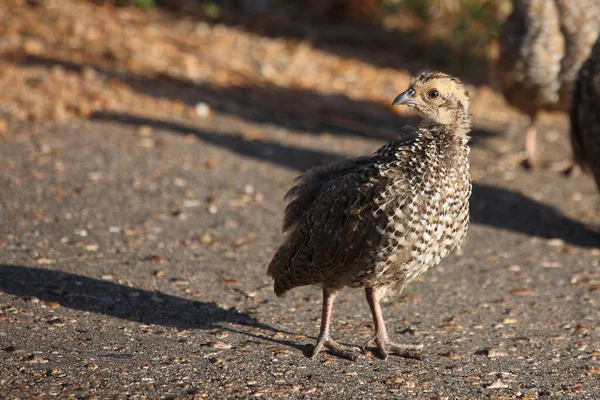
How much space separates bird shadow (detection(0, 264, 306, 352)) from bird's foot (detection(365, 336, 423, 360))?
441 mm

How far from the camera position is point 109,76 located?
9984 millimetres

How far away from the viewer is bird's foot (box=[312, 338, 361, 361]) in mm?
4609

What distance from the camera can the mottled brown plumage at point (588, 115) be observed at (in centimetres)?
699

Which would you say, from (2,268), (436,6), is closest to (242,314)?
(2,268)

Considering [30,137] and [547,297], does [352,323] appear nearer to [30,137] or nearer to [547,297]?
[547,297]

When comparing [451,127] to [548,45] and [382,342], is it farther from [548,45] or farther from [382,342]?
[548,45]

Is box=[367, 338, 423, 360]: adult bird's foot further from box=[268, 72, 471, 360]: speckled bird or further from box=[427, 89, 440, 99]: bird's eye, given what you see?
box=[427, 89, 440, 99]: bird's eye

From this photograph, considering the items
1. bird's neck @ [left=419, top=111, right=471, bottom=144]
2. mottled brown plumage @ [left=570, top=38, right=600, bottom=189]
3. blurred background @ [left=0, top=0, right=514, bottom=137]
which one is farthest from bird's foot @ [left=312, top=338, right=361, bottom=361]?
blurred background @ [left=0, top=0, right=514, bottom=137]

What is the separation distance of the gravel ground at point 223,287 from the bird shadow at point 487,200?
0.08 feet

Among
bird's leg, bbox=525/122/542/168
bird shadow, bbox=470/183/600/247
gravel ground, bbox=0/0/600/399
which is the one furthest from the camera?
bird's leg, bbox=525/122/542/168

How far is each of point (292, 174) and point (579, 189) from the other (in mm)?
2974

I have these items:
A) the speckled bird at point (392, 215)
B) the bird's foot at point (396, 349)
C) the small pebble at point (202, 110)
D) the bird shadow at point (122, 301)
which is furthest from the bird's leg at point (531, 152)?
the bird shadow at point (122, 301)

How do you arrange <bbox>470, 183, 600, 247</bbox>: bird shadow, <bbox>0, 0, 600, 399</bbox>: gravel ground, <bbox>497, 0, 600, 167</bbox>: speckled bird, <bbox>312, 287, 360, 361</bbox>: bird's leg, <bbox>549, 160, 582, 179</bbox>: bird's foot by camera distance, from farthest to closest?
<bbox>549, 160, 582, 179</bbox>: bird's foot → <bbox>497, 0, 600, 167</bbox>: speckled bird → <bbox>470, 183, 600, 247</bbox>: bird shadow → <bbox>312, 287, 360, 361</bbox>: bird's leg → <bbox>0, 0, 600, 399</bbox>: gravel ground

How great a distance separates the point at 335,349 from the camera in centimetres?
464
